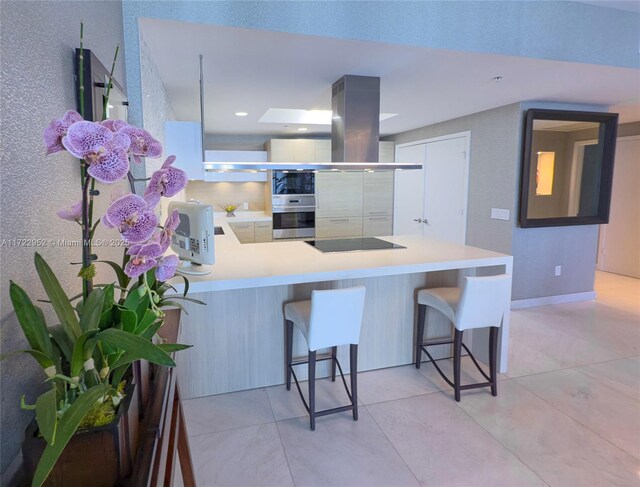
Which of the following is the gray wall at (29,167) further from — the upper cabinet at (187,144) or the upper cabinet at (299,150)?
the upper cabinet at (299,150)

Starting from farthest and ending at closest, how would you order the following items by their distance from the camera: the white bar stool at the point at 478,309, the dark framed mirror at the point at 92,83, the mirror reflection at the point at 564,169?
1. the mirror reflection at the point at 564,169
2. the white bar stool at the point at 478,309
3. the dark framed mirror at the point at 92,83

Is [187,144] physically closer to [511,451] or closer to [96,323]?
[96,323]

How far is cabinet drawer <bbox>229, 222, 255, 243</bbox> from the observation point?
18.0 ft

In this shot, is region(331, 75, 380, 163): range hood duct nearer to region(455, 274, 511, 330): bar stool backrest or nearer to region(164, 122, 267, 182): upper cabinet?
region(164, 122, 267, 182): upper cabinet

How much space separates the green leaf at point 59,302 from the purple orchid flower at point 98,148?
209mm

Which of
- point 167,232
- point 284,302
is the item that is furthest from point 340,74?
point 167,232

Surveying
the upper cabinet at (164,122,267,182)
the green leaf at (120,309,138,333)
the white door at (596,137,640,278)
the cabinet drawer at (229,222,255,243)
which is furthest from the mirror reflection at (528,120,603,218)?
the green leaf at (120,309,138,333)

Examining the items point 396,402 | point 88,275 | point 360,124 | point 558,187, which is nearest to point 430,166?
point 558,187

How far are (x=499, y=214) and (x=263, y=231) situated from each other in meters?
3.14

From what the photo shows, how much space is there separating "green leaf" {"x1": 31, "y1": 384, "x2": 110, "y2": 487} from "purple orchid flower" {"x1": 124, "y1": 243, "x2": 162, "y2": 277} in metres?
0.20

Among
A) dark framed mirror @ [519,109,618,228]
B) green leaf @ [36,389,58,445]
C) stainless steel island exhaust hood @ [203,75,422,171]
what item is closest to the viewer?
green leaf @ [36,389,58,445]

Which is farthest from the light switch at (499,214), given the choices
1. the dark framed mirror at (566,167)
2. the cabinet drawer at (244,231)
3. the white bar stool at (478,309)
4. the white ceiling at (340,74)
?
the cabinet drawer at (244,231)

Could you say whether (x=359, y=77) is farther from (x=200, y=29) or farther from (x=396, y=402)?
(x=396, y=402)

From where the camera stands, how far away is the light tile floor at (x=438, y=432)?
181 cm
